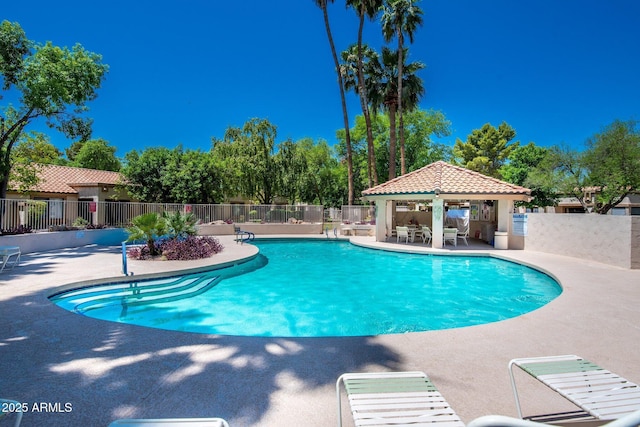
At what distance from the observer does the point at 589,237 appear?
12477mm

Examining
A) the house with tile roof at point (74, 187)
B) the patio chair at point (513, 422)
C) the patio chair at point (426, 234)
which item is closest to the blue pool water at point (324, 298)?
the patio chair at point (426, 234)

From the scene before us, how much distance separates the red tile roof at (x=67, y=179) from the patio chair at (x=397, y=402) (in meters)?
27.9

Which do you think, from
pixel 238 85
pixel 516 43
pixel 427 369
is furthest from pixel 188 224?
pixel 516 43

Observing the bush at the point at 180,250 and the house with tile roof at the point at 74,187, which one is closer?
the bush at the point at 180,250

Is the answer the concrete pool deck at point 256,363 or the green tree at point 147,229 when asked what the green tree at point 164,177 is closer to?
the green tree at point 147,229

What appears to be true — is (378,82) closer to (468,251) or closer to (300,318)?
(468,251)

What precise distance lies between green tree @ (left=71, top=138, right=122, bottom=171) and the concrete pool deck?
49.5 meters

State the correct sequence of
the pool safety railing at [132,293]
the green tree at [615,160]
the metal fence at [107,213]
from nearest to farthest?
1. the pool safety railing at [132,293]
2. the metal fence at [107,213]
3. the green tree at [615,160]

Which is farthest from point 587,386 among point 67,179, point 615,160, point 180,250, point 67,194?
point 67,179

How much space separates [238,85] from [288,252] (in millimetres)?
26596

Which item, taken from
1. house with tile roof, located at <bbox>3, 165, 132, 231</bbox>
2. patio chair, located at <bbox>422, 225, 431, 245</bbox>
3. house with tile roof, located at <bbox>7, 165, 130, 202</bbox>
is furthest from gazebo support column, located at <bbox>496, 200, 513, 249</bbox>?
house with tile roof, located at <bbox>7, 165, 130, 202</bbox>

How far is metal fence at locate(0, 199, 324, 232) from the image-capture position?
14.0m

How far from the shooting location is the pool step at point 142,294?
8.45 m

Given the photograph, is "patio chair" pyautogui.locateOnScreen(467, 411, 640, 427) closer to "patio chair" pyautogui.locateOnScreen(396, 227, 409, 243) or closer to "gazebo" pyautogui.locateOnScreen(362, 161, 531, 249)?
"gazebo" pyautogui.locateOnScreen(362, 161, 531, 249)
